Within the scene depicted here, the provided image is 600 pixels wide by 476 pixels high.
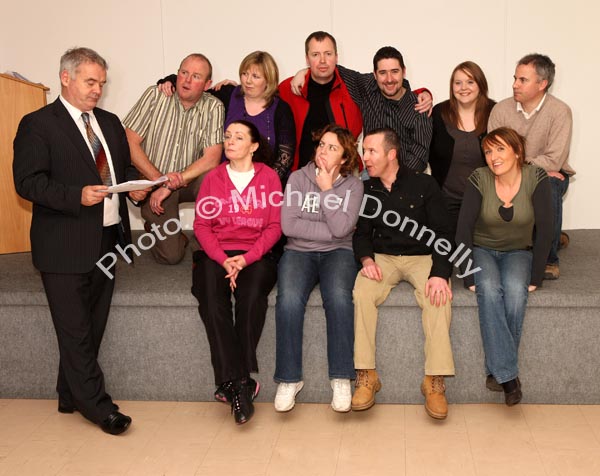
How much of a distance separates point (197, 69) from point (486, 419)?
2091mm

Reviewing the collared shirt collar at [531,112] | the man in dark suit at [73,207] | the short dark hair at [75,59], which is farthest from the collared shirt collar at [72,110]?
the collared shirt collar at [531,112]

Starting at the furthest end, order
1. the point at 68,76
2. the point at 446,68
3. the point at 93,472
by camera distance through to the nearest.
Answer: the point at 446,68
the point at 68,76
the point at 93,472

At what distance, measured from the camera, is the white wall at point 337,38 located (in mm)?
4641

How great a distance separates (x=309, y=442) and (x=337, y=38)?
2.74 meters

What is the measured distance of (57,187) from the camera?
2832 mm

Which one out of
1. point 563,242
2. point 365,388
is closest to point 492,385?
point 365,388

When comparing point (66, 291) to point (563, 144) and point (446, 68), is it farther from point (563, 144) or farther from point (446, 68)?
point (446, 68)

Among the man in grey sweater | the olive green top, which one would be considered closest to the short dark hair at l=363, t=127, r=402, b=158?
the olive green top

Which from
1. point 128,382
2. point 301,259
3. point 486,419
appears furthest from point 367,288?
point 128,382

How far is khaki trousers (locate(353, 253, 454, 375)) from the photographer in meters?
3.03

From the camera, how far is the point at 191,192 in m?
3.98

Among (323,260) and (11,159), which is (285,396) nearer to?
(323,260)

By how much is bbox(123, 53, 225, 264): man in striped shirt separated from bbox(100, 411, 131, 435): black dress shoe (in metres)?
1.05

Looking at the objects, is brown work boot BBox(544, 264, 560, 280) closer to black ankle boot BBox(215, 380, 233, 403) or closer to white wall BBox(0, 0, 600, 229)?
black ankle boot BBox(215, 380, 233, 403)
